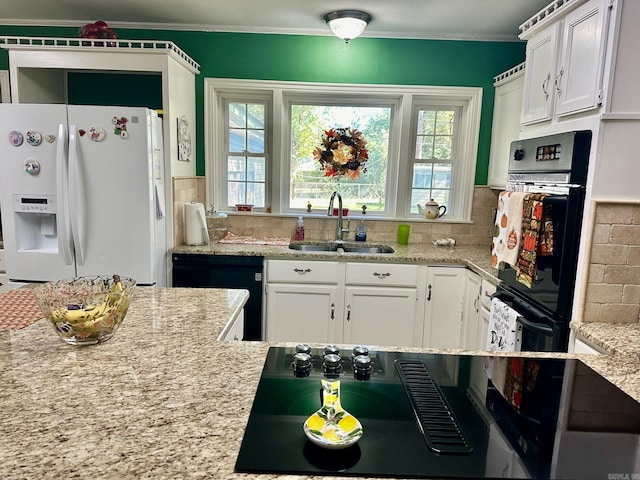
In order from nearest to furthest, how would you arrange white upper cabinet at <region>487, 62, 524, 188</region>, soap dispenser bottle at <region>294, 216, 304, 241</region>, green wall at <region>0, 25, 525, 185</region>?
1. white upper cabinet at <region>487, 62, 524, 188</region>
2. green wall at <region>0, 25, 525, 185</region>
3. soap dispenser bottle at <region>294, 216, 304, 241</region>

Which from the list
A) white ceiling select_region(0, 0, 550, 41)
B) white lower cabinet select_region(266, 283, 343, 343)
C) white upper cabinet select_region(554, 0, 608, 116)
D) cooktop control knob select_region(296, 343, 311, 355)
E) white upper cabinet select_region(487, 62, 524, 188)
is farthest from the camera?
white lower cabinet select_region(266, 283, 343, 343)

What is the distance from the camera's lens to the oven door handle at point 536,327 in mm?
1876

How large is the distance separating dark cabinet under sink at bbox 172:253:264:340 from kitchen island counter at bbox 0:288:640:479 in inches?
61.5

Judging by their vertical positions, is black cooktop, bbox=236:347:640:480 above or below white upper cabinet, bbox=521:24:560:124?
below

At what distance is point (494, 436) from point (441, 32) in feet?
10.6

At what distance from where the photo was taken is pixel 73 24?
11.0 ft

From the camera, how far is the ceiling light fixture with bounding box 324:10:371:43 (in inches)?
114

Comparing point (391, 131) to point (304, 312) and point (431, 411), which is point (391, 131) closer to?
point (304, 312)

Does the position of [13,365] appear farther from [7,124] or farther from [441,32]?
[441,32]

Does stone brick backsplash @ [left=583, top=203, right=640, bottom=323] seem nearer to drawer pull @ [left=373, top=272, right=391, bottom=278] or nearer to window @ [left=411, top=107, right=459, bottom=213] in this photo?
drawer pull @ [left=373, top=272, right=391, bottom=278]

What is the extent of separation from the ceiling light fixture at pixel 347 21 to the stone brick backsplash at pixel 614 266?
6.58 feet

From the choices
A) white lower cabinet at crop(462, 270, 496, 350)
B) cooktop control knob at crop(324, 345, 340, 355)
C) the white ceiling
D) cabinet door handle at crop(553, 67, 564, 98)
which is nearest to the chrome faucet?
white lower cabinet at crop(462, 270, 496, 350)

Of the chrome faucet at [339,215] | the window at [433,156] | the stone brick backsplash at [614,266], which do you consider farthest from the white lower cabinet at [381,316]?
the stone brick backsplash at [614,266]

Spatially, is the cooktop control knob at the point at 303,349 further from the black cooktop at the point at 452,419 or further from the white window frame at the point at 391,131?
the white window frame at the point at 391,131
